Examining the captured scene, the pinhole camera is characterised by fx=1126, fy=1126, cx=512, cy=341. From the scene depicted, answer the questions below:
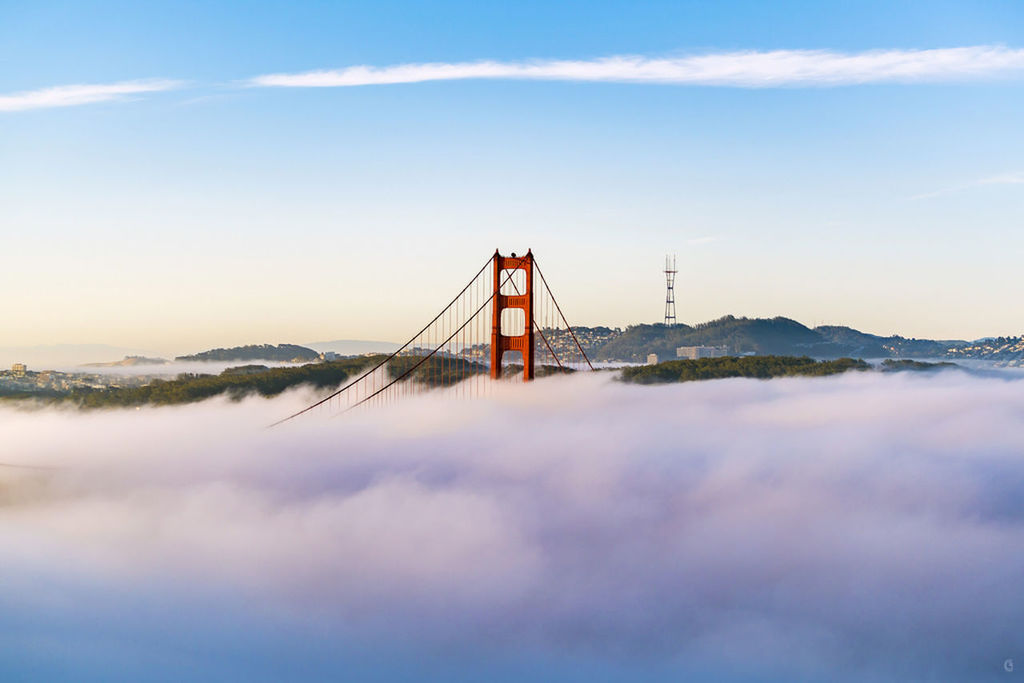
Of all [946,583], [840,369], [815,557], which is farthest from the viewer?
[840,369]

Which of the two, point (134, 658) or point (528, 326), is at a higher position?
point (528, 326)

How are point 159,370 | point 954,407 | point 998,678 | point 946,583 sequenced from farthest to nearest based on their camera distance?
point 159,370 → point 954,407 → point 946,583 → point 998,678

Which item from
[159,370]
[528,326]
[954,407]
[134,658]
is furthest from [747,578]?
[159,370]

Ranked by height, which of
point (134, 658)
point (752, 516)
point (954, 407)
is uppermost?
point (954, 407)

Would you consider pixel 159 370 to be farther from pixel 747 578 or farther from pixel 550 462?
pixel 747 578

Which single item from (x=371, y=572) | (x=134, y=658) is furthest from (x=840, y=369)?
(x=134, y=658)

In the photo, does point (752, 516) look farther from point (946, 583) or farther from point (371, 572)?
point (371, 572)

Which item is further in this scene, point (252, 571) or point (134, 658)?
point (252, 571)
